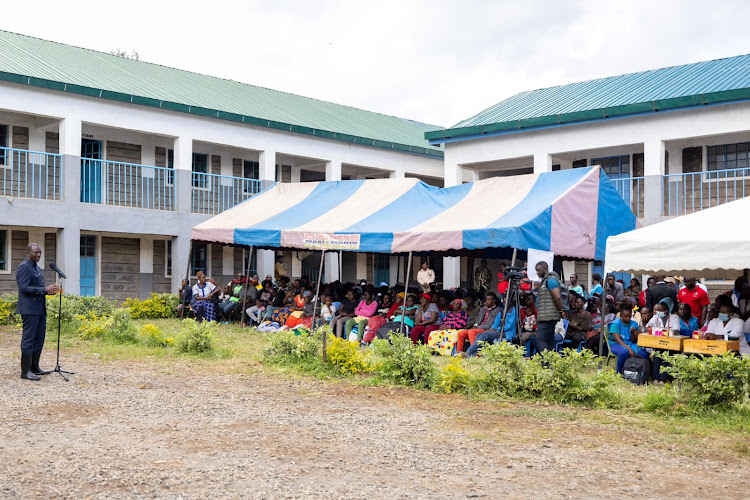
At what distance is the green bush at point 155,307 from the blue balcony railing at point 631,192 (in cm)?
1092

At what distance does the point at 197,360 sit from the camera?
11.3 metres

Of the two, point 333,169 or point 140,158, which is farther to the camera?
point 333,169

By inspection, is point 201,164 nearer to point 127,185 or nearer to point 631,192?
point 127,185

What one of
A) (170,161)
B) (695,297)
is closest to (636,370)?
(695,297)

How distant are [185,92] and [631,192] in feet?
A: 39.9

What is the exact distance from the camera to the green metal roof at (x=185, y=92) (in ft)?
62.3

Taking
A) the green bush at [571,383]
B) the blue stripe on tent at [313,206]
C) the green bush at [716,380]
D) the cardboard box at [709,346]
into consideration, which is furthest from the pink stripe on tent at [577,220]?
the blue stripe on tent at [313,206]

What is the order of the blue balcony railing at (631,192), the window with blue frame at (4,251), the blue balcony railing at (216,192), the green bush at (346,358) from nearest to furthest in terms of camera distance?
the green bush at (346,358), the blue balcony railing at (631,192), the window with blue frame at (4,251), the blue balcony railing at (216,192)

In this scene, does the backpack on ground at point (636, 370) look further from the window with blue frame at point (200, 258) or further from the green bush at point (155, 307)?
the window with blue frame at point (200, 258)

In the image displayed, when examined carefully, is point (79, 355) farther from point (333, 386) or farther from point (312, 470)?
point (312, 470)

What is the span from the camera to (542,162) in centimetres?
1986

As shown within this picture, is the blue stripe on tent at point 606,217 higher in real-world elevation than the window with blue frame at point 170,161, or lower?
lower

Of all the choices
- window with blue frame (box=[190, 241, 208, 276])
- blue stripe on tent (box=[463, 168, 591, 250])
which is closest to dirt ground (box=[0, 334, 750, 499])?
blue stripe on tent (box=[463, 168, 591, 250])

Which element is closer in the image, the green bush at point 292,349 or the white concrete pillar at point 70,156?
the green bush at point 292,349
